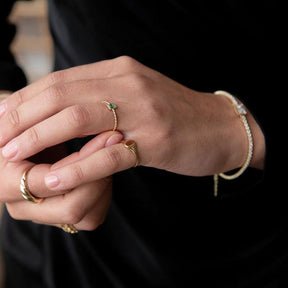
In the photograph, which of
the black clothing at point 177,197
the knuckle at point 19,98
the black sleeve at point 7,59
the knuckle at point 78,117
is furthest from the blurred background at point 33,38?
the knuckle at point 78,117

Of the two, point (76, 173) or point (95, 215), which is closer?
point (76, 173)

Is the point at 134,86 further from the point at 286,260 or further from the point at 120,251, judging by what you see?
the point at 286,260

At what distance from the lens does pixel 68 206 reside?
583mm

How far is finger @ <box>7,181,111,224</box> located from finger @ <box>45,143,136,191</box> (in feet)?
0.13

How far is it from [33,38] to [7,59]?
230cm

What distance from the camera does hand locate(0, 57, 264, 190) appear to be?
0.56m

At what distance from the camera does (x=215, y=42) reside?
2.75 feet

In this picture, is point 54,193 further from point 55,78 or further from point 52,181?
point 55,78

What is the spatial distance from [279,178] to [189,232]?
0.94 ft

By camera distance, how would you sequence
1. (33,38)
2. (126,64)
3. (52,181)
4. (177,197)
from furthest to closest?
(33,38) → (177,197) → (126,64) → (52,181)

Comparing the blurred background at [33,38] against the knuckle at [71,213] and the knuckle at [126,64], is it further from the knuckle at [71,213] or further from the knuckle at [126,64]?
the knuckle at [71,213]

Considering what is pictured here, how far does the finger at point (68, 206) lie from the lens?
1.92 ft

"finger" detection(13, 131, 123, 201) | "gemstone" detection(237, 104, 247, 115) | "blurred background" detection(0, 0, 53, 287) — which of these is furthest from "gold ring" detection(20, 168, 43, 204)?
"blurred background" detection(0, 0, 53, 287)

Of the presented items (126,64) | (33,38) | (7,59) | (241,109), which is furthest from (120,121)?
(33,38)
